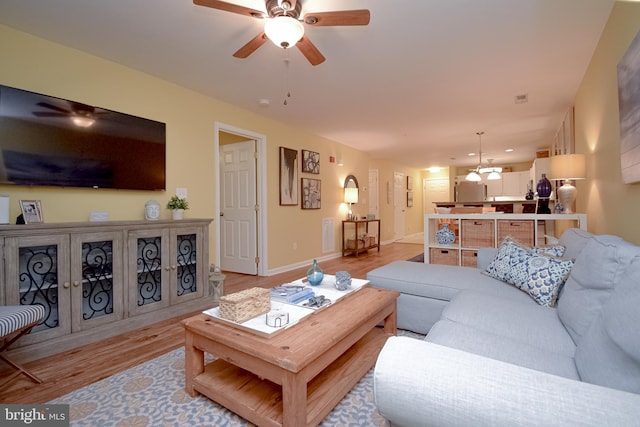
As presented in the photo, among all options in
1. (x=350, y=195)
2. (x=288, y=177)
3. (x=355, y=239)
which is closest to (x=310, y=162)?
(x=288, y=177)

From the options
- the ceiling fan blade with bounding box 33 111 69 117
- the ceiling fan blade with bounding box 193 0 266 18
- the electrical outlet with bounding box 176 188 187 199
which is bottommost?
the electrical outlet with bounding box 176 188 187 199

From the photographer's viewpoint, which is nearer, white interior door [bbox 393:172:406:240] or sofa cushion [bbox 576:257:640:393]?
sofa cushion [bbox 576:257:640:393]

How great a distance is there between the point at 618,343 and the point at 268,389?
4.63ft

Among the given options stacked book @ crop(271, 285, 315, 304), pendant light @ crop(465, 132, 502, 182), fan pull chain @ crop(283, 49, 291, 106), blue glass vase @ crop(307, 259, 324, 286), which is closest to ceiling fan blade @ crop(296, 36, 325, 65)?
fan pull chain @ crop(283, 49, 291, 106)

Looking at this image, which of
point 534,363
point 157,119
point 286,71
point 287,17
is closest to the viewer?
point 534,363

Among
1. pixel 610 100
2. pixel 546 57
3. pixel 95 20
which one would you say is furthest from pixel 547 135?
pixel 95 20

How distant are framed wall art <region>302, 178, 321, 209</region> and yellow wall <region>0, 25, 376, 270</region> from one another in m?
0.16

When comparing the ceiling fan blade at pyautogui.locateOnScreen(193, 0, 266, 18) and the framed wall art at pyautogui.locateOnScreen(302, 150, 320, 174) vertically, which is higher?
the ceiling fan blade at pyautogui.locateOnScreen(193, 0, 266, 18)

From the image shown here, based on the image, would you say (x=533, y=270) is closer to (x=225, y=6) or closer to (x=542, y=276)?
(x=542, y=276)

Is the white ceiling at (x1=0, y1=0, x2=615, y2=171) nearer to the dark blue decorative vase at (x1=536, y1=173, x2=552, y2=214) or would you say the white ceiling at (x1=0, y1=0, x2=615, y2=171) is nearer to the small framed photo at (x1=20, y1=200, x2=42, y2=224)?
the dark blue decorative vase at (x1=536, y1=173, x2=552, y2=214)

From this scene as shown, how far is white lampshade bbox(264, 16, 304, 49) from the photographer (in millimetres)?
1778

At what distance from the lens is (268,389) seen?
4.90 ft

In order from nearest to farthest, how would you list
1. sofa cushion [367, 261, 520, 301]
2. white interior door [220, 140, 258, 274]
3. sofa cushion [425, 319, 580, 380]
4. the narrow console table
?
sofa cushion [425, 319, 580, 380] < sofa cushion [367, 261, 520, 301] < white interior door [220, 140, 258, 274] < the narrow console table

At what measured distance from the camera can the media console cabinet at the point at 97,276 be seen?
202 centimetres
